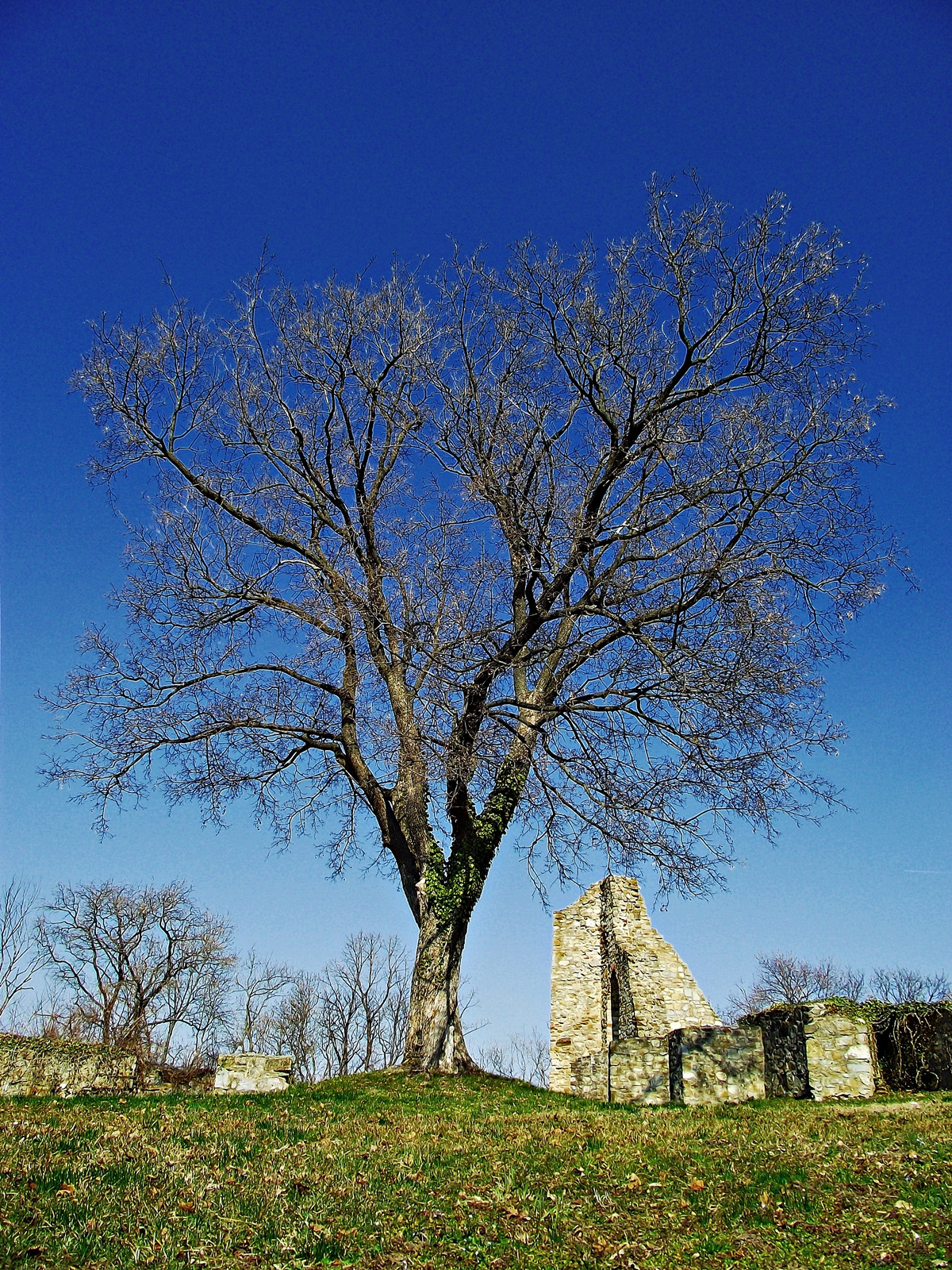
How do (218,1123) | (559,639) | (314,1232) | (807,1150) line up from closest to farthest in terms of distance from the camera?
(314,1232) < (807,1150) < (218,1123) < (559,639)

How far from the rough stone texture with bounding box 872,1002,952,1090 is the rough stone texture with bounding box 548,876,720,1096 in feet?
29.0

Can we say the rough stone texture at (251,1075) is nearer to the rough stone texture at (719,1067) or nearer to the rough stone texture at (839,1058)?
the rough stone texture at (719,1067)

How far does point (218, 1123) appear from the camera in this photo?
7949 mm

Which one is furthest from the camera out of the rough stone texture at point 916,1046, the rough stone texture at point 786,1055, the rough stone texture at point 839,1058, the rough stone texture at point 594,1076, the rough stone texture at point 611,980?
the rough stone texture at point 611,980

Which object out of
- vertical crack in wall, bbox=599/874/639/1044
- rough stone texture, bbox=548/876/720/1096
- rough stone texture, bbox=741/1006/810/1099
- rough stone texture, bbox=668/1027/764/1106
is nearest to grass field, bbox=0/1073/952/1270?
rough stone texture, bbox=668/1027/764/1106

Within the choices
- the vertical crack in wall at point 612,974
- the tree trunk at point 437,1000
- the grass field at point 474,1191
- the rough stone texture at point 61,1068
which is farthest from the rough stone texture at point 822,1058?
the vertical crack in wall at point 612,974

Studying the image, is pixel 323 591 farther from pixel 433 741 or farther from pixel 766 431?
pixel 766 431

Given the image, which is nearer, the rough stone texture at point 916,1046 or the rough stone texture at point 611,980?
the rough stone texture at point 916,1046

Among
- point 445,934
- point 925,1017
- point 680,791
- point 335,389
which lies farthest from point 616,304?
point 925,1017

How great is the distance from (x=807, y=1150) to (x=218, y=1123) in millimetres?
4930

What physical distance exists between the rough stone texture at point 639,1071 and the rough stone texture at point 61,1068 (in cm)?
632

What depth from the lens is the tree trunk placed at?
12812 mm

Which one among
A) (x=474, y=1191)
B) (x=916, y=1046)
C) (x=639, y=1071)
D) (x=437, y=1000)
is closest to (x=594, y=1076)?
(x=639, y=1071)

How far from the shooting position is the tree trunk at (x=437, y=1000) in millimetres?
12812
